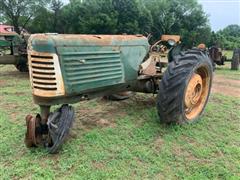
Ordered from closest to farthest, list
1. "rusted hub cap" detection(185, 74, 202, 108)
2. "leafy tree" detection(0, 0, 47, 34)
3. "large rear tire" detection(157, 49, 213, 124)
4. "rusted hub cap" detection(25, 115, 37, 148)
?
"rusted hub cap" detection(25, 115, 37, 148), "large rear tire" detection(157, 49, 213, 124), "rusted hub cap" detection(185, 74, 202, 108), "leafy tree" detection(0, 0, 47, 34)

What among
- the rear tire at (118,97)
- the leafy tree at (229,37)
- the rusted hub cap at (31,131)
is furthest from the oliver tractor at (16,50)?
the leafy tree at (229,37)

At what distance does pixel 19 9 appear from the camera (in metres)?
29.7

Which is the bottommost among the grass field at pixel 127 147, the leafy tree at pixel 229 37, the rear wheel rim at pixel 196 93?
the grass field at pixel 127 147

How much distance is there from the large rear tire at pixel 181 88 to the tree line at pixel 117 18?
1452 centimetres

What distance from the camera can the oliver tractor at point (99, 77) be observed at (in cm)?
352

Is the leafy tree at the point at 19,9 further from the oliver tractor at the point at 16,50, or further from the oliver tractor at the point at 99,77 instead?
the oliver tractor at the point at 99,77

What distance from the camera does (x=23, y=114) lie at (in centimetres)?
516

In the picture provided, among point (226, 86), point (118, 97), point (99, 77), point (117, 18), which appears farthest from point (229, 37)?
point (99, 77)

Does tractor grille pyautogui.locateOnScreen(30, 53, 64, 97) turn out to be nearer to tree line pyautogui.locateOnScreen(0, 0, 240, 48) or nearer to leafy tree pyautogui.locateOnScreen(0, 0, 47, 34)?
tree line pyautogui.locateOnScreen(0, 0, 240, 48)

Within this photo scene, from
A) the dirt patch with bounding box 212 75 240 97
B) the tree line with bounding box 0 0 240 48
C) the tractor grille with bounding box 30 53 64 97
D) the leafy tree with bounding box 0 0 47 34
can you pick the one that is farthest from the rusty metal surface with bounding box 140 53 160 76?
the leafy tree with bounding box 0 0 47 34

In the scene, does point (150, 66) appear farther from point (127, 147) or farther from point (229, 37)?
point (229, 37)

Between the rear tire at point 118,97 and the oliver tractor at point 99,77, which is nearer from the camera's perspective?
the oliver tractor at point 99,77

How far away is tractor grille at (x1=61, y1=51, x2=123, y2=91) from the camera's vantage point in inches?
144

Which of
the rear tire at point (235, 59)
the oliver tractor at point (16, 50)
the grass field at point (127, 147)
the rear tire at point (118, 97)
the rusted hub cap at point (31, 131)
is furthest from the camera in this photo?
the rear tire at point (235, 59)
